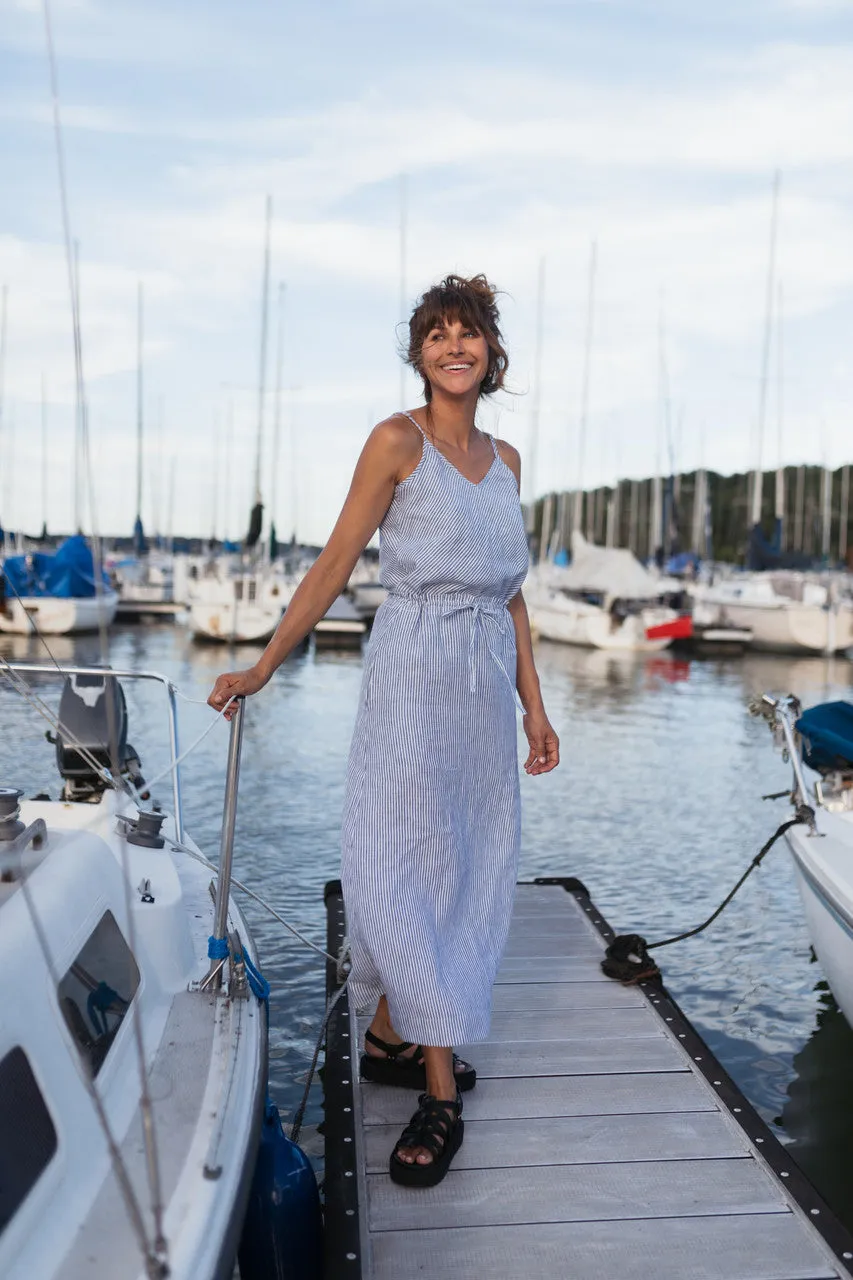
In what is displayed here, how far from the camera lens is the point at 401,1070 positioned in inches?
127

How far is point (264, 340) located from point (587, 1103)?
28.3 metres

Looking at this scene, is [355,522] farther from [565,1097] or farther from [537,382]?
[537,382]

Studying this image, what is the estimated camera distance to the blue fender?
2584mm

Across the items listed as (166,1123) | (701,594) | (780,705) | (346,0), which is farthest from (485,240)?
(701,594)

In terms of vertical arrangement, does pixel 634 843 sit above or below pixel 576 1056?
below

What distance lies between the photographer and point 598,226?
3484 centimetres

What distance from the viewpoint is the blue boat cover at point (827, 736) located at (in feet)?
17.1

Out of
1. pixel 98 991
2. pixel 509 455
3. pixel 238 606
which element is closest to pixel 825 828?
pixel 509 455

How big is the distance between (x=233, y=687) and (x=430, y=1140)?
1157mm

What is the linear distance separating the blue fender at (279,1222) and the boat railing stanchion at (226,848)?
42 centimetres

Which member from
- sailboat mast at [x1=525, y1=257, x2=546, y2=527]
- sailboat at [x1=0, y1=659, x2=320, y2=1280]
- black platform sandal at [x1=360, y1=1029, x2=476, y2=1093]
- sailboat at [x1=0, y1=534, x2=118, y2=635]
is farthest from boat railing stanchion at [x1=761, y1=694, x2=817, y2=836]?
sailboat mast at [x1=525, y1=257, x2=546, y2=527]

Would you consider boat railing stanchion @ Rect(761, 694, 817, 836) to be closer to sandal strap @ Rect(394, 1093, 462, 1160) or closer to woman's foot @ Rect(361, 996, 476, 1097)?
woman's foot @ Rect(361, 996, 476, 1097)

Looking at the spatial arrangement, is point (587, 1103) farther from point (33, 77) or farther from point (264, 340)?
point (264, 340)

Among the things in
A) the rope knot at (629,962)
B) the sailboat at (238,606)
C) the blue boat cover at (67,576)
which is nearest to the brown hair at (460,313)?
the rope knot at (629,962)
